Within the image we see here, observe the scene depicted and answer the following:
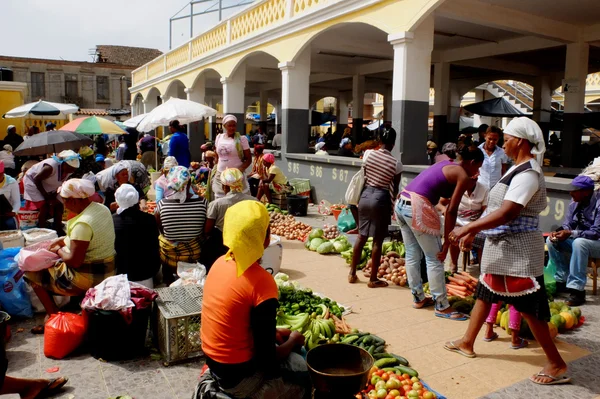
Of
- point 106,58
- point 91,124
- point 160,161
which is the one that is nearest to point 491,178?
point 91,124

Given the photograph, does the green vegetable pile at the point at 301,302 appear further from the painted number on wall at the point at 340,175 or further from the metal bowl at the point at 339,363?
the painted number on wall at the point at 340,175

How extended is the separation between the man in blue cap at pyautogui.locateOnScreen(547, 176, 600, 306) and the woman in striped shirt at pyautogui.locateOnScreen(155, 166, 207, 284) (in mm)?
3977

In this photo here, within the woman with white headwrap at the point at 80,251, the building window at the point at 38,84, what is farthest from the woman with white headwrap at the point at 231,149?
Answer: the building window at the point at 38,84

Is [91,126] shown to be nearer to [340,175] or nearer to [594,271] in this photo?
[340,175]

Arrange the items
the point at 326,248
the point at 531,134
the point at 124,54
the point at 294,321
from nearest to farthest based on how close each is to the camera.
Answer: the point at 531,134, the point at 294,321, the point at 326,248, the point at 124,54

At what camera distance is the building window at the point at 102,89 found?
4322 centimetres

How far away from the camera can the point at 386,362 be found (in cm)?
383

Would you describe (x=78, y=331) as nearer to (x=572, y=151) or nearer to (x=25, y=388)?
(x=25, y=388)

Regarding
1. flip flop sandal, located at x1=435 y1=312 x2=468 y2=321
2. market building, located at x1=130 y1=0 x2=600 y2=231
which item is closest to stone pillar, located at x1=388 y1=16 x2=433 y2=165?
market building, located at x1=130 y1=0 x2=600 y2=231

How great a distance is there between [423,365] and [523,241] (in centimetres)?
126

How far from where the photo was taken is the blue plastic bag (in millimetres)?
4758

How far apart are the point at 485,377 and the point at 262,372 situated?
196cm

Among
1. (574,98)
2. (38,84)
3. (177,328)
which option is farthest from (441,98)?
(38,84)

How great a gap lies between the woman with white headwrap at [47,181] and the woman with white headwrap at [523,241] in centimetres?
587
